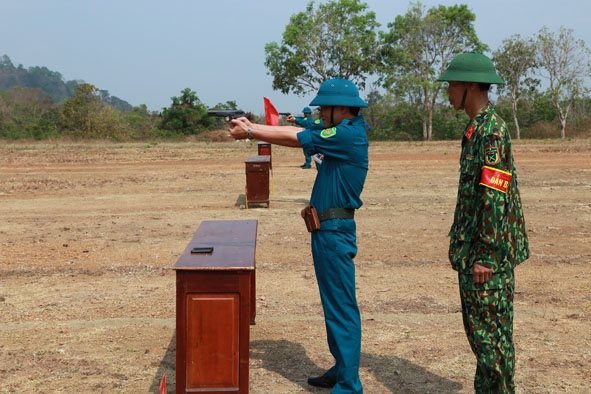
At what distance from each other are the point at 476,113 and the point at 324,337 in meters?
2.50

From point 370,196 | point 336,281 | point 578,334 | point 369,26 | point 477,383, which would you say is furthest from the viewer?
point 369,26

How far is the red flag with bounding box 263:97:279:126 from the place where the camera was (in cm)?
548

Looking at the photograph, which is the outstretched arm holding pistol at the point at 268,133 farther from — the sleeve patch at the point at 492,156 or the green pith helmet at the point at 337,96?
the sleeve patch at the point at 492,156

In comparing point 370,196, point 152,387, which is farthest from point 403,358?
point 370,196

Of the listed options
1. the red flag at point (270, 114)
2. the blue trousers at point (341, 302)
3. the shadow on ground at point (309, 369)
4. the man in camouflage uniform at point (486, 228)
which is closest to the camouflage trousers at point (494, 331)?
the man in camouflage uniform at point (486, 228)

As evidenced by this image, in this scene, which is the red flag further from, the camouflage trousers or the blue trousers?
the camouflage trousers

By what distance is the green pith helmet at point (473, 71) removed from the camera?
143 inches

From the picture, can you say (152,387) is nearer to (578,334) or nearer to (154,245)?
(578,334)

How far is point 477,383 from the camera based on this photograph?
12.5 feet

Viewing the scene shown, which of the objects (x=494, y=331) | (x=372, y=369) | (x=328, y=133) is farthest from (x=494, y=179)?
(x=372, y=369)

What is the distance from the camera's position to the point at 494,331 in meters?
3.61

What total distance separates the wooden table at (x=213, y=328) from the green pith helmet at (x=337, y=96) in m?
1.02

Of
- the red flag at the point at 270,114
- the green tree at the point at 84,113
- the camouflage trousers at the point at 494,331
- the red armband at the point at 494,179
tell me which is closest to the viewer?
the red armband at the point at 494,179

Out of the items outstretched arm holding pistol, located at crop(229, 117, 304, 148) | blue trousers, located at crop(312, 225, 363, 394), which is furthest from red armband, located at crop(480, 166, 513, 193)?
outstretched arm holding pistol, located at crop(229, 117, 304, 148)
